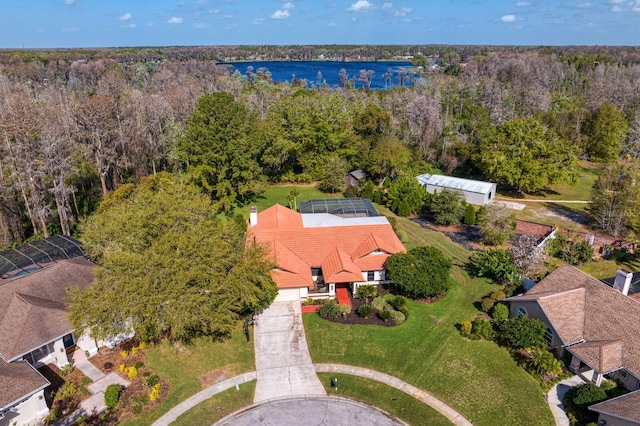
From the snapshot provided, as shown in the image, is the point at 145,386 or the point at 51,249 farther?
the point at 51,249

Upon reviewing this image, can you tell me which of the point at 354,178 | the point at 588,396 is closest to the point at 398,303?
the point at 588,396

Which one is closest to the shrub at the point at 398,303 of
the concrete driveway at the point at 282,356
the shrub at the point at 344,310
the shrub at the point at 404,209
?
the shrub at the point at 344,310

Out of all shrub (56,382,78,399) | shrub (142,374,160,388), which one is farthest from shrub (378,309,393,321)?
shrub (56,382,78,399)

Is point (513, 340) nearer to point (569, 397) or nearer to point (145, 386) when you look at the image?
point (569, 397)

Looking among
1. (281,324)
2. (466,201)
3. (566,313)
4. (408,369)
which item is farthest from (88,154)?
(566,313)

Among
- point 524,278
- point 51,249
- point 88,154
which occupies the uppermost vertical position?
point 88,154

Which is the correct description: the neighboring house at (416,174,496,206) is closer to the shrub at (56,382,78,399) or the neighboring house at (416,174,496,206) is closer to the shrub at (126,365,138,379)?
the shrub at (126,365,138,379)
